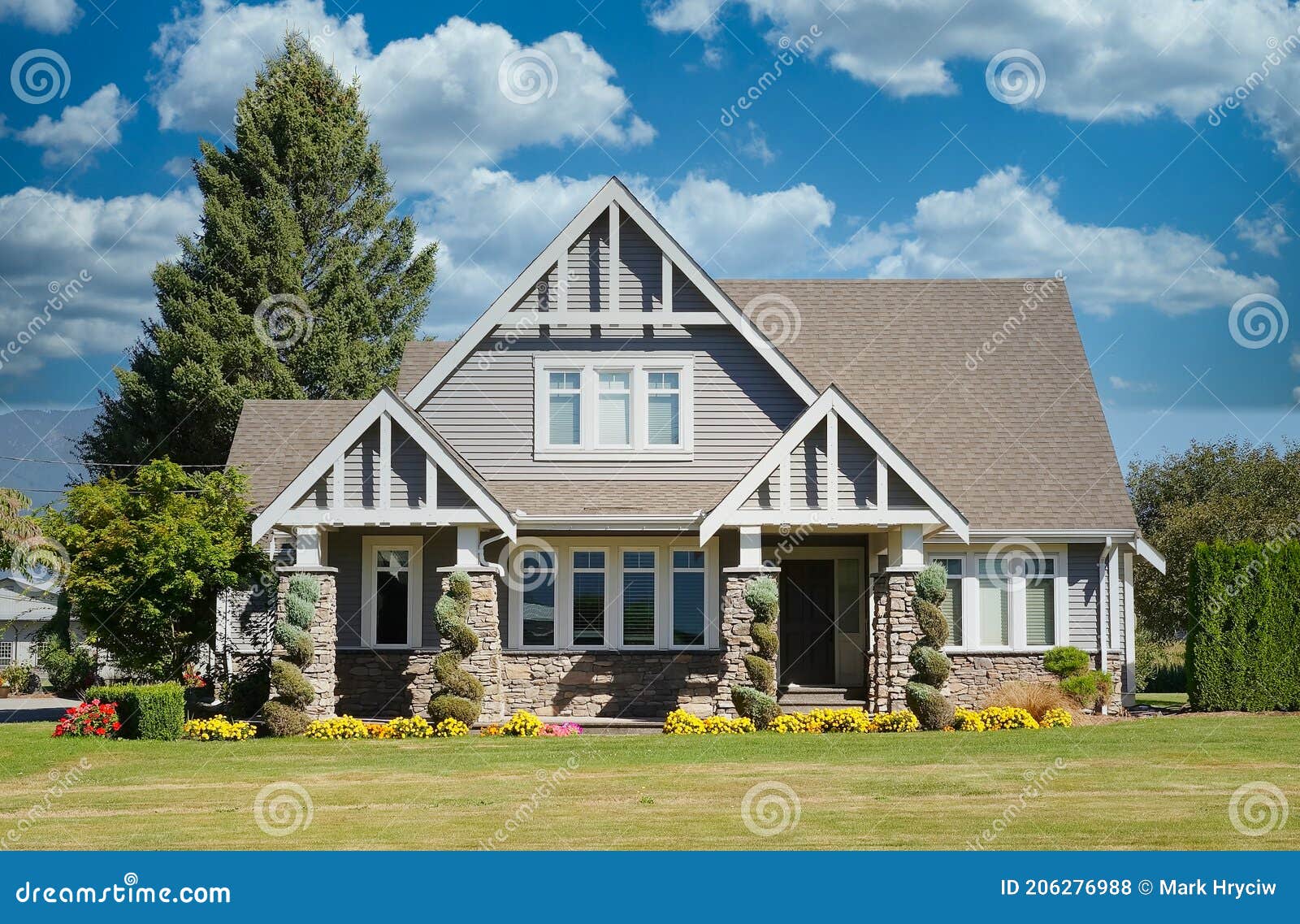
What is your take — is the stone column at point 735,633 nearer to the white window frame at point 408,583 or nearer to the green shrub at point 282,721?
the white window frame at point 408,583

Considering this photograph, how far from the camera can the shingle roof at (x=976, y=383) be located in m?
22.5

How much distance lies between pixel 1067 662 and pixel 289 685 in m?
12.2

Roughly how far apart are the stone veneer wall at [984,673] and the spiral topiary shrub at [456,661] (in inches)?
313

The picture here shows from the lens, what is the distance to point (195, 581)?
1923cm

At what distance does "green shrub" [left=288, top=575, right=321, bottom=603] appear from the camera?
19.2m

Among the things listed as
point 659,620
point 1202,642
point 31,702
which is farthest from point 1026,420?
point 31,702

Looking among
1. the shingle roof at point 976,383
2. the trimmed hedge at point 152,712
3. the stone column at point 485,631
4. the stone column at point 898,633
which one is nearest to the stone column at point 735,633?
the stone column at point 898,633

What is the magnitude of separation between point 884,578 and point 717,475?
343cm

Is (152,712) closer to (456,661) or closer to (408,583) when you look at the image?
(456,661)

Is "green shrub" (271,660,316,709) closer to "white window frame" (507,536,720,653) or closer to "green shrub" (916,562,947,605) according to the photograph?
"white window frame" (507,536,720,653)

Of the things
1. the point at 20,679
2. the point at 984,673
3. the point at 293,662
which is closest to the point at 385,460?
the point at 293,662

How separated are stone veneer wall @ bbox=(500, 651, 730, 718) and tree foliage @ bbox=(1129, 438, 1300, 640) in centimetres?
1396

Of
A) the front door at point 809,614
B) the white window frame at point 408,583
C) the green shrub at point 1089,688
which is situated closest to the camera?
the green shrub at point 1089,688

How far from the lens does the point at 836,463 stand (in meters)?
19.7
